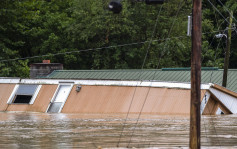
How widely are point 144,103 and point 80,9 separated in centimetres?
2600

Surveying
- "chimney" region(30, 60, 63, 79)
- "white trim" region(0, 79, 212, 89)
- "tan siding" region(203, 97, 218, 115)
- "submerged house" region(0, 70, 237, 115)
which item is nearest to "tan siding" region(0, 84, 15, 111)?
"submerged house" region(0, 70, 237, 115)

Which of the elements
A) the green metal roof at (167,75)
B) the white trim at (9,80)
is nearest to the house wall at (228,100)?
the green metal roof at (167,75)

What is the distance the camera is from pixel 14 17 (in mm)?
36406

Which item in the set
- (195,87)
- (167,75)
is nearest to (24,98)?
(167,75)

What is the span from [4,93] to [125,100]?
347 inches

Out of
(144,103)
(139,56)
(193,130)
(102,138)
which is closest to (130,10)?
(139,56)

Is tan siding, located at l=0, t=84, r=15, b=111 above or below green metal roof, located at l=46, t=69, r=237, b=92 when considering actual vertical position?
below

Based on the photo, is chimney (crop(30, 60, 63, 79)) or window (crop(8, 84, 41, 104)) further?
chimney (crop(30, 60, 63, 79))

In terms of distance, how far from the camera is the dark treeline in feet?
173

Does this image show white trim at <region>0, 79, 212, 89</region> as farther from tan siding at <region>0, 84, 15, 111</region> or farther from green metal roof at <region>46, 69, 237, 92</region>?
green metal roof at <region>46, 69, 237, 92</region>

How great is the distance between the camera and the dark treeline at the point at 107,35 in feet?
173

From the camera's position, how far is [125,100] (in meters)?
32.1

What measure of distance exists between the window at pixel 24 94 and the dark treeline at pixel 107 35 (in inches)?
518

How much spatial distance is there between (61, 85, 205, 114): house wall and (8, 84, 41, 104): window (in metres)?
2.65
